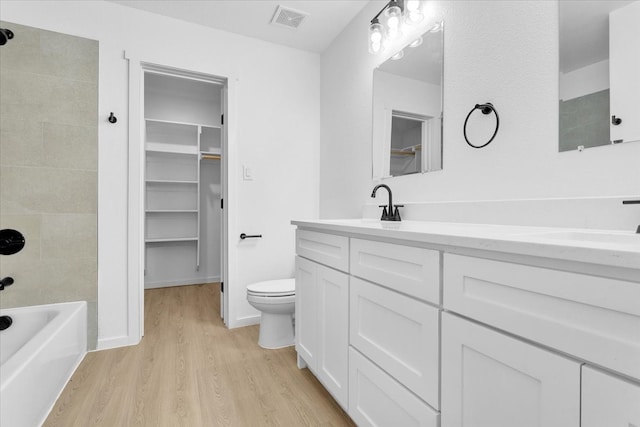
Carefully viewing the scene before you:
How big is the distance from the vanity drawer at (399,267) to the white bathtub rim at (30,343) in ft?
4.36

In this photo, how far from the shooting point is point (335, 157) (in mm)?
2650

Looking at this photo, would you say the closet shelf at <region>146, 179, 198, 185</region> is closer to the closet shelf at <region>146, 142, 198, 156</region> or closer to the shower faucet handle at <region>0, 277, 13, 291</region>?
the closet shelf at <region>146, 142, 198, 156</region>

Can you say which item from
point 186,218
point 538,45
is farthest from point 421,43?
point 186,218

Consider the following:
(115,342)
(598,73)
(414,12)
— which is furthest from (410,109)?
(115,342)

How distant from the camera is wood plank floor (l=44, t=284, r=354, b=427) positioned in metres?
1.43

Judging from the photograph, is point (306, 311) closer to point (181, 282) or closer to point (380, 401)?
point (380, 401)

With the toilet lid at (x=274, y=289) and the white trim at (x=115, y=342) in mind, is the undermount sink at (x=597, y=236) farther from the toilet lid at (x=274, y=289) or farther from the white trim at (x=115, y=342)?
the white trim at (x=115, y=342)

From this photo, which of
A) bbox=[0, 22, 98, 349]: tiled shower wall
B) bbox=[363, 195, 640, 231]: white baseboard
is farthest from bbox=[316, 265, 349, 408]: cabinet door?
bbox=[0, 22, 98, 349]: tiled shower wall

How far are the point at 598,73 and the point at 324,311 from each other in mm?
1387

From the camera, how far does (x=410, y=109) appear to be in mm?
1866

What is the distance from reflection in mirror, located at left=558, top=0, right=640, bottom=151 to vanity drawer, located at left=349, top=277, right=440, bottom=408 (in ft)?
2.67

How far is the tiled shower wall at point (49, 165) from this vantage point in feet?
Result: 6.31

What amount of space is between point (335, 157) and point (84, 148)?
5.88ft

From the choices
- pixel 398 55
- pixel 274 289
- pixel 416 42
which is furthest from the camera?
pixel 274 289
